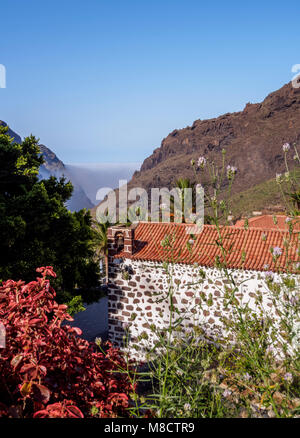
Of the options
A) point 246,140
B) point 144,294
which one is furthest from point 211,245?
point 246,140

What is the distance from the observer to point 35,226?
40.1 ft

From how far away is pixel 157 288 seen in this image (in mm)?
9938

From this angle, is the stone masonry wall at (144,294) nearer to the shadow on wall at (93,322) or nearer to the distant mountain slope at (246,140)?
the shadow on wall at (93,322)

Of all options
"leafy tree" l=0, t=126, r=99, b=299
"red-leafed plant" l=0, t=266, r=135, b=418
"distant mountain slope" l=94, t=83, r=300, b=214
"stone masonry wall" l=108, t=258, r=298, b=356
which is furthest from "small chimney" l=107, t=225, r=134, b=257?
"distant mountain slope" l=94, t=83, r=300, b=214

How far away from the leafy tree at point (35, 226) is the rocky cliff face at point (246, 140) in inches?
1469

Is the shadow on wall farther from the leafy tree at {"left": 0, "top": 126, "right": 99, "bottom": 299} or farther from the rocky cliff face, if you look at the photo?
the rocky cliff face

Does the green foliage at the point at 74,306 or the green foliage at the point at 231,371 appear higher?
the green foliage at the point at 231,371

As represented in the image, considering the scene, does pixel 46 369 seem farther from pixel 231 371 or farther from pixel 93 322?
pixel 93 322

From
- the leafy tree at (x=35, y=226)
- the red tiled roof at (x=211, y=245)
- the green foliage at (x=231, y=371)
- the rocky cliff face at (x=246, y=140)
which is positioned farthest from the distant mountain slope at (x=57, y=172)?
the rocky cliff face at (x=246, y=140)

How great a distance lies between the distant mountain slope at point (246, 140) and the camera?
64625mm

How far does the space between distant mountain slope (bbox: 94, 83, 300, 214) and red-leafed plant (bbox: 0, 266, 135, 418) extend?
47596 mm

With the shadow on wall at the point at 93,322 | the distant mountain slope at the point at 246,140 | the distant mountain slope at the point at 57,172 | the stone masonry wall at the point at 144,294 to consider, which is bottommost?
the shadow on wall at the point at 93,322

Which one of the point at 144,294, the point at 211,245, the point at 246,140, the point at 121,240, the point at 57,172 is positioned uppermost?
the point at 246,140
